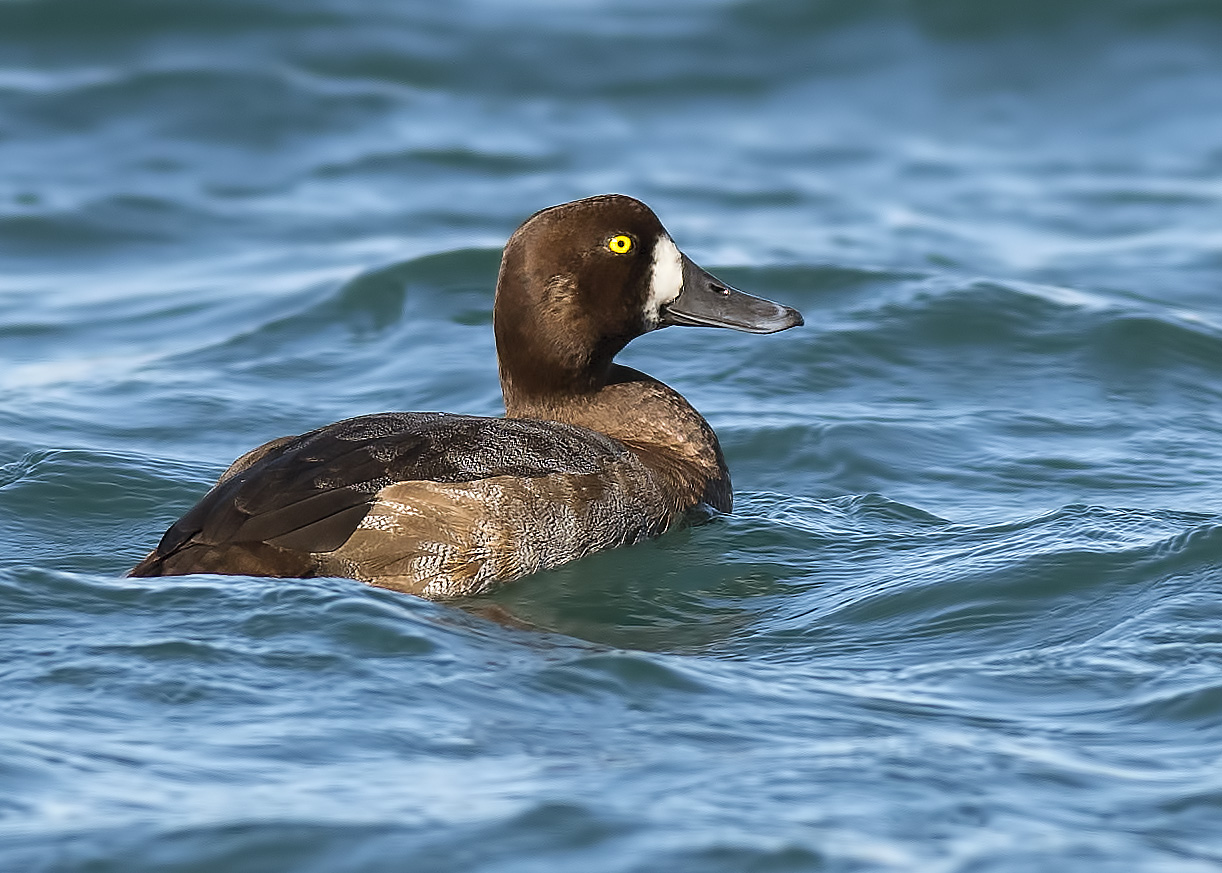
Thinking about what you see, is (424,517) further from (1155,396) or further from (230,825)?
(1155,396)

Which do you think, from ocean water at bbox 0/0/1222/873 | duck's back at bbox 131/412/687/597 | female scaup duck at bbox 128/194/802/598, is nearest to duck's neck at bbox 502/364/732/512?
female scaup duck at bbox 128/194/802/598

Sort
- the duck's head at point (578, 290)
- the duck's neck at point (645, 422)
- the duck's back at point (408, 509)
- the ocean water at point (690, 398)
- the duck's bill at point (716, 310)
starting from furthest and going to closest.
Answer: the duck's bill at point (716, 310), the duck's neck at point (645, 422), the duck's head at point (578, 290), the duck's back at point (408, 509), the ocean water at point (690, 398)

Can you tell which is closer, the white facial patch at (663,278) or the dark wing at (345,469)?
the dark wing at (345,469)

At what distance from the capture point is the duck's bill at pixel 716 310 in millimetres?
6949

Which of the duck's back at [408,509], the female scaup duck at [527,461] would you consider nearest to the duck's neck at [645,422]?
the female scaup duck at [527,461]

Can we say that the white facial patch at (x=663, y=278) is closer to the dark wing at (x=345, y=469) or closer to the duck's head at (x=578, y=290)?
the duck's head at (x=578, y=290)

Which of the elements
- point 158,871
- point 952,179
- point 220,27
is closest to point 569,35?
point 220,27

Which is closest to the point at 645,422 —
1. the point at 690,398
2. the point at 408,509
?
the point at 408,509

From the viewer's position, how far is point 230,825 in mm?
4035

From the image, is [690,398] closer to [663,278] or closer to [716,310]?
[716,310]

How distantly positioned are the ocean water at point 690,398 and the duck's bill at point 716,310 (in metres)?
0.70

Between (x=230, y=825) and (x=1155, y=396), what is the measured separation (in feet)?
18.9

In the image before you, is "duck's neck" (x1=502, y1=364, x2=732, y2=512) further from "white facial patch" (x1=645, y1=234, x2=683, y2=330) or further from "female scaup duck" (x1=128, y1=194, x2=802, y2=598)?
"white facial patch" (x1=645, y1=234, x2=683, y2=330)

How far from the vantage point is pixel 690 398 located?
875 cm
